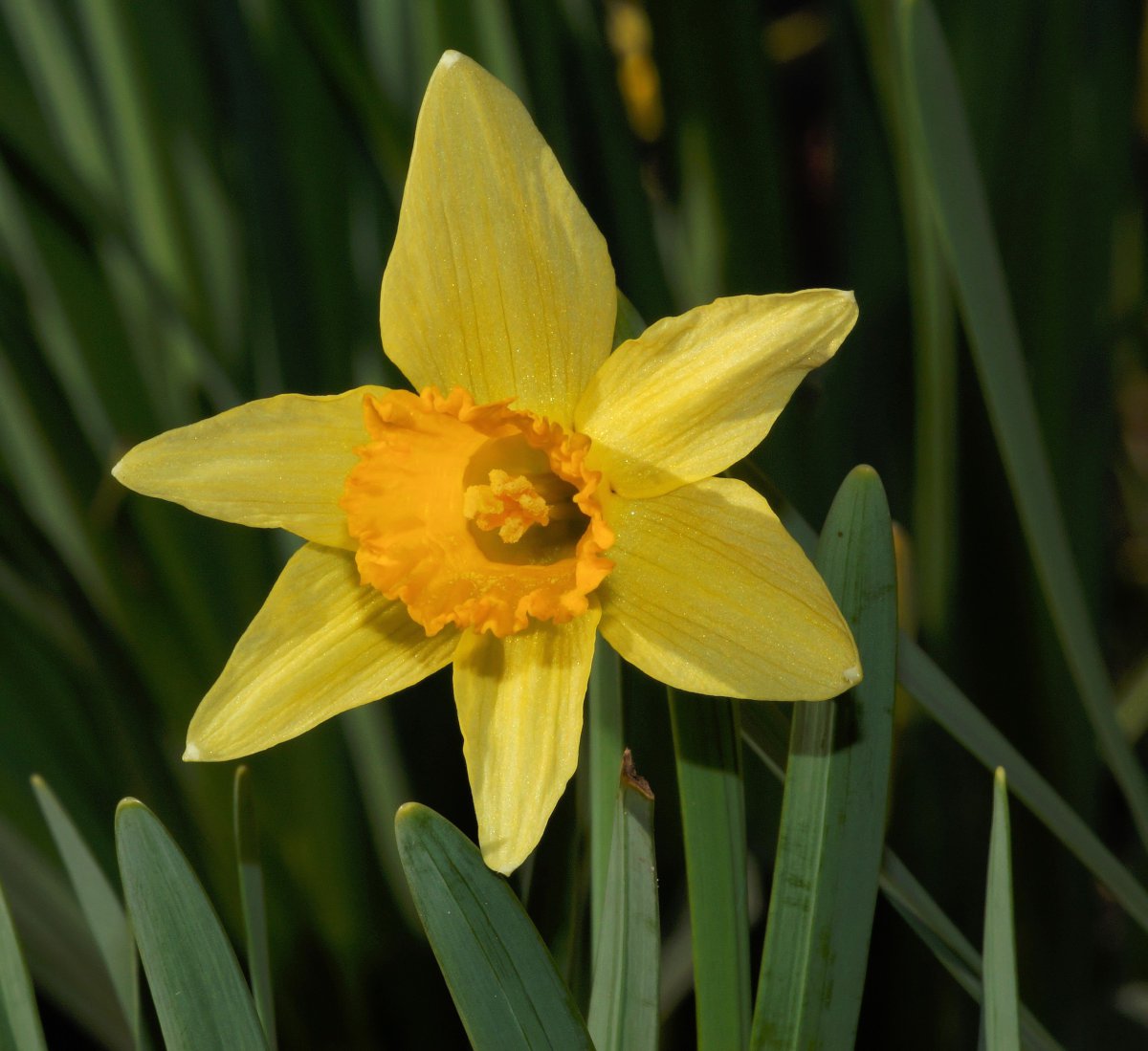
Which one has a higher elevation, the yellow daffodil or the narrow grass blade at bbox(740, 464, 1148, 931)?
the yellow daffodil

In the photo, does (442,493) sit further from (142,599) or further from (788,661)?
(142,599)

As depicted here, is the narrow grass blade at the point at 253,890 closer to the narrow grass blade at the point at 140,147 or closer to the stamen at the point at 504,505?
the stamen at the point at 504,505

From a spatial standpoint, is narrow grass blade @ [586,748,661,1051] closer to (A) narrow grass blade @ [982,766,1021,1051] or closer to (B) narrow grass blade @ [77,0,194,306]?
(A) narrow grass blade @ [982,766,1021,1051]

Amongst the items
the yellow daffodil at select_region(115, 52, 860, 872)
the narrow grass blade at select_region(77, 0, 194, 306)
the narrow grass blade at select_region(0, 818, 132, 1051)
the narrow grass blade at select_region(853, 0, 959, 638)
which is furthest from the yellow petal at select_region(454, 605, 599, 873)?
the narrow grass blade at select_region(77, 0, 194, 306)

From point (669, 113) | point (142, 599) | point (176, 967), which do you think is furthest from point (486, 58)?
point (176, 967)

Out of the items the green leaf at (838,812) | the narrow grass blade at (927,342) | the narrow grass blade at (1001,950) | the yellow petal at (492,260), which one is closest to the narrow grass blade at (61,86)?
the yellow petal at (492,260)

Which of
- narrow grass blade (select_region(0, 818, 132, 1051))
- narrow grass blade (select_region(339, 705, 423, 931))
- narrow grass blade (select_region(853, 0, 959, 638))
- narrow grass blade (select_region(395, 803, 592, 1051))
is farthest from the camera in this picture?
narrow grass blade (select_region(339, 705, 423, 931))
